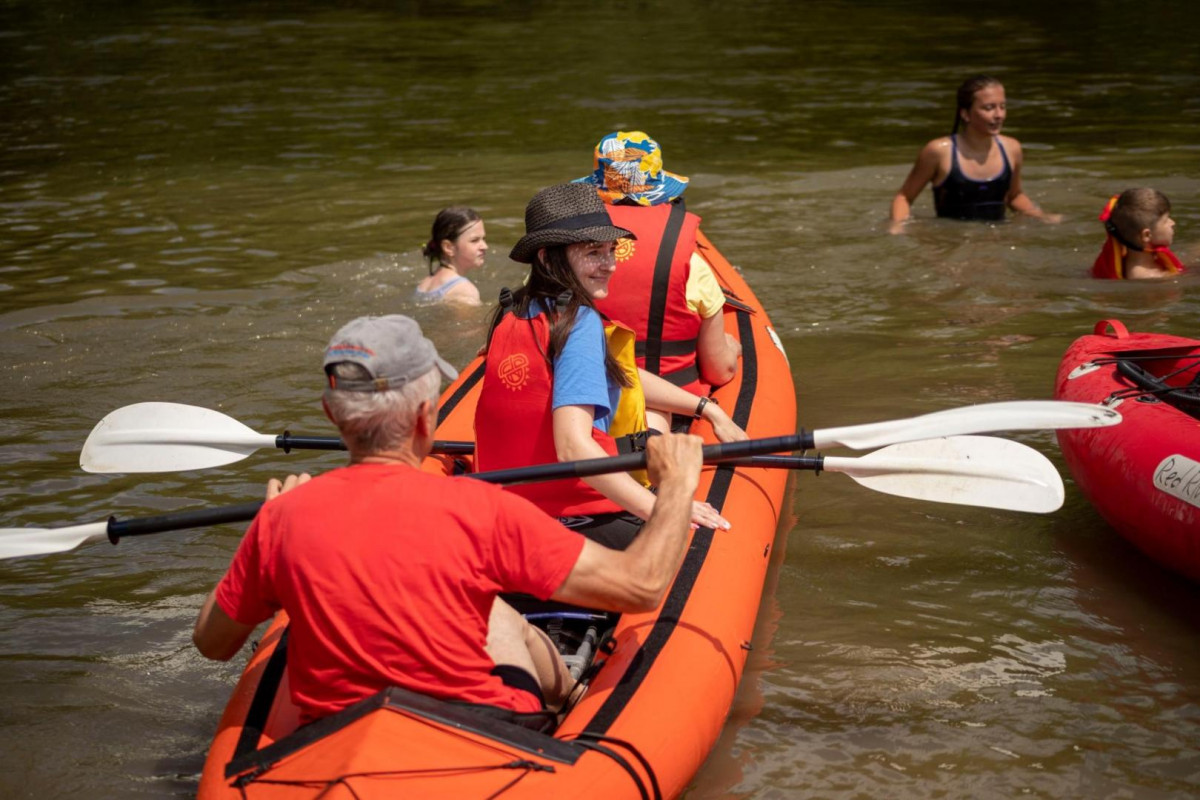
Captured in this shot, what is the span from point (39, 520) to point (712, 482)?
8.66 feet

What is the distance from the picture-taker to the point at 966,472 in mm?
3629

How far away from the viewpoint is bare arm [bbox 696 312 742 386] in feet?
15.4

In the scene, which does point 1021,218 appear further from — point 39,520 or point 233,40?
point 233,40

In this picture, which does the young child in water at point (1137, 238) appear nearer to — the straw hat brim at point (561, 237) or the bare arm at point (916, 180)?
the bare arm at point (916, 180)

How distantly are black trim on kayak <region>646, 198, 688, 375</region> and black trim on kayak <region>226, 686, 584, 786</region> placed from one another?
2080 mm

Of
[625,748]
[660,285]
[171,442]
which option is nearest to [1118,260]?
[660,285]

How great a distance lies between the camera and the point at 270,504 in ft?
8.34

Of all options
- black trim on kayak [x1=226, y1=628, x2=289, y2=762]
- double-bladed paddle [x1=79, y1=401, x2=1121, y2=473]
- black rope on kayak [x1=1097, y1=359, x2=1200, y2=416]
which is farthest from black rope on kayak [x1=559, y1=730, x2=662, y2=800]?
black rope on kayak [x1=1097, y1=359, x2=1200, y2=416]

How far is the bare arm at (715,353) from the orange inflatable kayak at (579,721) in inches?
22.9

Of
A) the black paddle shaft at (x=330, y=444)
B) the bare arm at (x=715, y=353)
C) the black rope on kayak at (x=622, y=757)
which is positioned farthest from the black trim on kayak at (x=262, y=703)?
the bare arm at (x=715, y=353)

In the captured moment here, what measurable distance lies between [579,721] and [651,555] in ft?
1.67

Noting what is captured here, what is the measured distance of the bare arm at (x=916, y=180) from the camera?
8250 mm

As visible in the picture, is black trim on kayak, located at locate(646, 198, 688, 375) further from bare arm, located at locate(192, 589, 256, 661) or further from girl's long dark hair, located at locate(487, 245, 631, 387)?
bare arm, located at locate(192, 589, 256, 661)

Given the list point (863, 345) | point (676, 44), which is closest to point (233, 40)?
point (676, 44)
